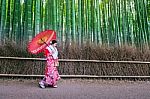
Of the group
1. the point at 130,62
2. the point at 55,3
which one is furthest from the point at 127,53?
the point at 55,3

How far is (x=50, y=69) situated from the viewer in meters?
5.71

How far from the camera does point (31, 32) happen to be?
6.53m

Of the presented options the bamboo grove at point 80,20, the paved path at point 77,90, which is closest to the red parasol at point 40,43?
the paved path at point 77,90

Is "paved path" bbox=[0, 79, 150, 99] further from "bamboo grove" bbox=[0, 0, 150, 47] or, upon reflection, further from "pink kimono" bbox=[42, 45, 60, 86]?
"bamboo grove" bbox=[0, 0, 150, 47]

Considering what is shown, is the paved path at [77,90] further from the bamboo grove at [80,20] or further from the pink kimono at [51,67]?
the bamboo grove at [80,20]

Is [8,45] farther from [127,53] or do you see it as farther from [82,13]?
[127,53]

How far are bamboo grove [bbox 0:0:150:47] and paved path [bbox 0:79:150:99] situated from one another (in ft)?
3.07

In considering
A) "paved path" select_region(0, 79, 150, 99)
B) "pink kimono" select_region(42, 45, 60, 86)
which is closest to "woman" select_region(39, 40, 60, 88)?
"pink kimono" select_region(42, 45, 60, 86)

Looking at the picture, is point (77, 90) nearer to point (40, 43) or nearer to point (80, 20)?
point (40, 43)

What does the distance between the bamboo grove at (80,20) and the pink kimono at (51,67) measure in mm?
881

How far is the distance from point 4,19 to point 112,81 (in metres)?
2.52

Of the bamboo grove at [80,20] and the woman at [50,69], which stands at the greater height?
the bamboo grove at [80,20]

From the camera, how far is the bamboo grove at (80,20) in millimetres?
6504

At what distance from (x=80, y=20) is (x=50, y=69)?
1679 millimetres
